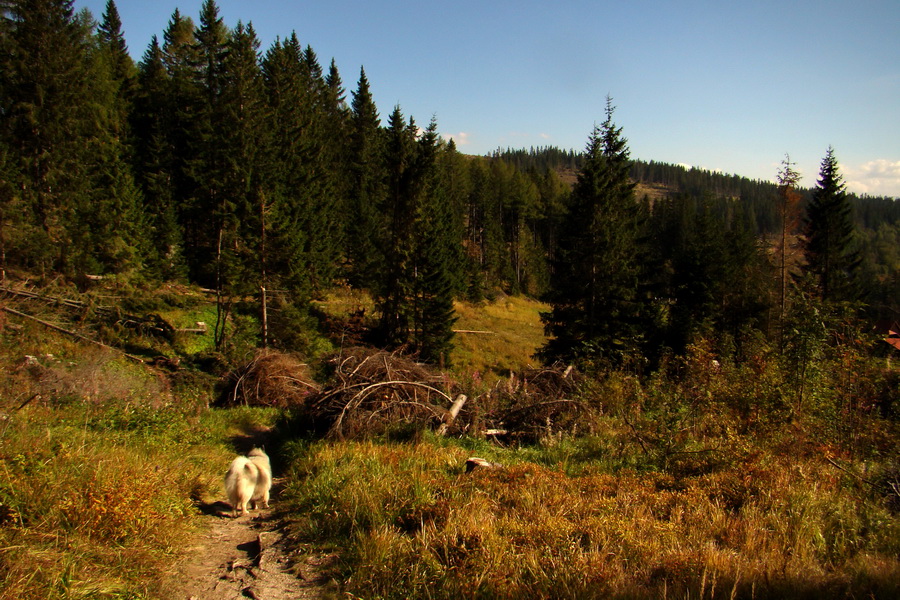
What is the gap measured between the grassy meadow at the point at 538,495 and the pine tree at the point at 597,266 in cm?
1148

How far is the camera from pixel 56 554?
345 centimetres

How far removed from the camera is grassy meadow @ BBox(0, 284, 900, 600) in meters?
3.49

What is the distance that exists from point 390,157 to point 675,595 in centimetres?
2514

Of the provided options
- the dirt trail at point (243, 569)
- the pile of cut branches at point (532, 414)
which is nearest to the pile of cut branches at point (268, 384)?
the pile of cut branches at point (532, 414)

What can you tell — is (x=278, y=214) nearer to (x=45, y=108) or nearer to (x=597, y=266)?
(x=45, y=108)

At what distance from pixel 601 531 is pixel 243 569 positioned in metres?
3.32

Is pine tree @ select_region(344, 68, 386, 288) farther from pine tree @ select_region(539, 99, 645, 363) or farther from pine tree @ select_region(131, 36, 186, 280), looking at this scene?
pine tree @ select_region(539, 99, 645, 363)

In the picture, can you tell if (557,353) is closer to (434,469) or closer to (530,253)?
(434,469)

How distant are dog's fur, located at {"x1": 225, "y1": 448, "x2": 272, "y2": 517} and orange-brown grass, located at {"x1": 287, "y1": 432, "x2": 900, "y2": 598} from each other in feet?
1.40

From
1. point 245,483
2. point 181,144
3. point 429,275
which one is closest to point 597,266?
point 429,275

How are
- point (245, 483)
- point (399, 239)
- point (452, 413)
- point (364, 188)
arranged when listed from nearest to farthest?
point (245, 483)
point (452, 413)
point (399, 239)
point (364, 188)

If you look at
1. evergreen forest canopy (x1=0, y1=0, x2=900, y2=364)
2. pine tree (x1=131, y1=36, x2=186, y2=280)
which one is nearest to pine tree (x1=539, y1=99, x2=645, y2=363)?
evergreen forest canopy (x1=0, y1=0, x2=900, y2=364)

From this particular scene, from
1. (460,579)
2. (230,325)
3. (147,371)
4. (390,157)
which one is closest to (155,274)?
(230,325)

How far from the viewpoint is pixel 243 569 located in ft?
14.0
